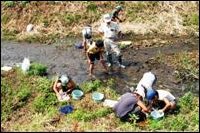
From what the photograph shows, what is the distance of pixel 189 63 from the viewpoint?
15891mm

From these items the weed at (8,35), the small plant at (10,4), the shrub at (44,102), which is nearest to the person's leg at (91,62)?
the shrub at (44,102)

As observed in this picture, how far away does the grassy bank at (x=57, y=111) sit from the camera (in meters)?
12.2

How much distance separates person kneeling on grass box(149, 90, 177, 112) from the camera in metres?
12.6

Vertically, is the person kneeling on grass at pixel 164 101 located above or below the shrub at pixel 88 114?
above

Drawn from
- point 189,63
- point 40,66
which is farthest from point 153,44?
point 40,66

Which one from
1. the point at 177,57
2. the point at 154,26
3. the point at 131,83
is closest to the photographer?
the point at 131,83

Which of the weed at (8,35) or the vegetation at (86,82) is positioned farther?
the weed at (8,35)

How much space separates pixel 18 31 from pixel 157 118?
8.54 metres

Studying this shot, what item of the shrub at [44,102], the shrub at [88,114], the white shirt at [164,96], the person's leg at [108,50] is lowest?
the shrub at [88,114]

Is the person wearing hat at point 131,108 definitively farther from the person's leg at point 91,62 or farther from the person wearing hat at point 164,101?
the person's leg at point 91,62

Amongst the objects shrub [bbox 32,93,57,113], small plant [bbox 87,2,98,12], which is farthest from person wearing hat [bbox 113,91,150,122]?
small plant [bbox 87,2,98,12]

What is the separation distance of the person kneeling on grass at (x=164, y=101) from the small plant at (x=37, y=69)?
391 centimetres

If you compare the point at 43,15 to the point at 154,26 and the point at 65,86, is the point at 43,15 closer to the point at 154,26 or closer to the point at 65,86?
the point at 154,26

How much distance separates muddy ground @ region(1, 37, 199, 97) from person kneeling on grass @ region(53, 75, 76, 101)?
1099 mm
